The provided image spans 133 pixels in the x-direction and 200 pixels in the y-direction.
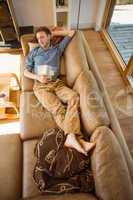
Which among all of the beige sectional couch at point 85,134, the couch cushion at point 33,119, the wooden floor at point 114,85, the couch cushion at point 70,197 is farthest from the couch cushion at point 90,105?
the wooden floor at point 114,85

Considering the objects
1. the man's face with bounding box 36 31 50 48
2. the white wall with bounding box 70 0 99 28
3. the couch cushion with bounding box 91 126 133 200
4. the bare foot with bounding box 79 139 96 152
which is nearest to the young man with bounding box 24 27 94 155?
the man's face with bounding box 36 31 50 48

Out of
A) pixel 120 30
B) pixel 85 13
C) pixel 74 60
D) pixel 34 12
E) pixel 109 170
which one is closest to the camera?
pixel 109 170

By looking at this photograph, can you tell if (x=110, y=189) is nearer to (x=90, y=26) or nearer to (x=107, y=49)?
(x=107, y=49)

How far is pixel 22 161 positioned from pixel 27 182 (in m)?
0.17

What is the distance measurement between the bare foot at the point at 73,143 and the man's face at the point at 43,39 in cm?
89

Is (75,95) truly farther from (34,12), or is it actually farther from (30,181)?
(34,12)

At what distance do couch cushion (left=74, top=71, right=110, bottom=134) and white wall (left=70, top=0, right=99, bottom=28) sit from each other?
158cm

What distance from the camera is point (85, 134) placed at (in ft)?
4.62

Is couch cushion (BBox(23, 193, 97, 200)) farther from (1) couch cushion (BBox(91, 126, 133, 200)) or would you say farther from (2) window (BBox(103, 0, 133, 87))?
(2) window (BBox(103, 0, 133, 87))

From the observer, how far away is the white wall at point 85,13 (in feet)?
8.64

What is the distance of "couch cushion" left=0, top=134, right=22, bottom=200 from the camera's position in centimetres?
124

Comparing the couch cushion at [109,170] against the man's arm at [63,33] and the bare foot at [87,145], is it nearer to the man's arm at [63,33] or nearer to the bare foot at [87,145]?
the bare foot at [87,145]

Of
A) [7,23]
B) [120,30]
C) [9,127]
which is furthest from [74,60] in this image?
[120,30]

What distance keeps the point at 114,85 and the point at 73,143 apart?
124cm
